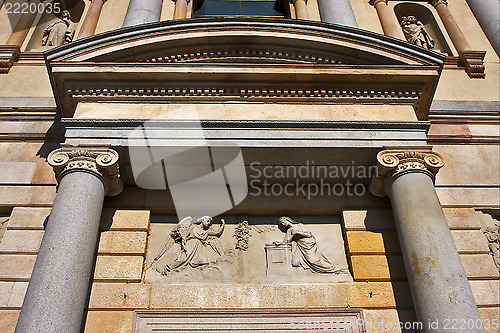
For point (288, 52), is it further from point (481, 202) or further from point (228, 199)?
point (481, 202)

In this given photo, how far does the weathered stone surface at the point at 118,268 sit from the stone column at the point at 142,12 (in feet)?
23.1

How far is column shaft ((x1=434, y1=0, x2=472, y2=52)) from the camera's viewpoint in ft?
45.2

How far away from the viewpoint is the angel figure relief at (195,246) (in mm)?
8539

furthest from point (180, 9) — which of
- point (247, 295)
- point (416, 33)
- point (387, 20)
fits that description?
point (247, 295)

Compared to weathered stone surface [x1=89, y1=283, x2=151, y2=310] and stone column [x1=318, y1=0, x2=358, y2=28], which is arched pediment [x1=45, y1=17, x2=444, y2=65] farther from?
weathered stone surface [x1=89, y1=283, x2=151, y2=310]

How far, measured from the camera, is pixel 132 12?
1345 centimetres

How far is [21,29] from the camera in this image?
556 inches

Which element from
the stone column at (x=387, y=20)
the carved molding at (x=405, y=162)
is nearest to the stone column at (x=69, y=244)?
the carved molding at (x=405, y=162)

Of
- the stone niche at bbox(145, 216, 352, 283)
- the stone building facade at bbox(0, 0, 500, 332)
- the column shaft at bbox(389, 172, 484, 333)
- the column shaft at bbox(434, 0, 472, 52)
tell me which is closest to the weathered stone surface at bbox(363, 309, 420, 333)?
the stone building facade at bbox(0, 0, 500, 332)

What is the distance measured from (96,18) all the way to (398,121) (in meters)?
9.42

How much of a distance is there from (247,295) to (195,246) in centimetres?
134

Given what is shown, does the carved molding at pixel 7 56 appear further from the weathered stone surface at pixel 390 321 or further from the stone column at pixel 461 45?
the stone column at pixel 461 45

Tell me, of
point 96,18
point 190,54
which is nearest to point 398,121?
point 190,54

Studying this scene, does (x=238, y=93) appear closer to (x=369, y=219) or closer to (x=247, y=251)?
(x=247, y=251)
